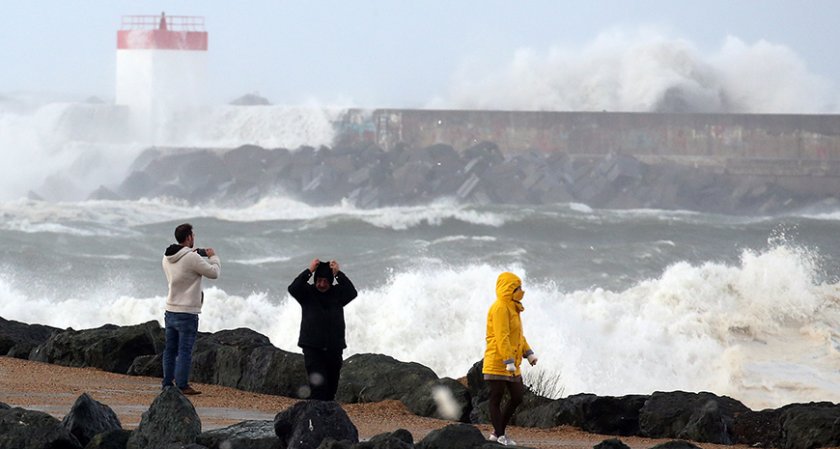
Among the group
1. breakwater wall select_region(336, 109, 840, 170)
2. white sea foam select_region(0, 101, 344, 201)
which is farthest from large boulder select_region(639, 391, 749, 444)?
white sea foam select_region(0, 101, 344, 201)

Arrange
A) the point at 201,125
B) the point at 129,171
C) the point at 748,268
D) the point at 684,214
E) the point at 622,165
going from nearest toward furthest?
the point at 748,268
the point at 684,214
the point at 622,165
the point at 129,171
the point at 201,125

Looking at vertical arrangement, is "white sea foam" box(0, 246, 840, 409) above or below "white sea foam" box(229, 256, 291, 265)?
below

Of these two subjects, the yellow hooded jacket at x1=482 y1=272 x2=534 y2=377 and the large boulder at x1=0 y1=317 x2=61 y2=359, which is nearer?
the yellow hooded jacket at x1=482 y1=272 x2=534 y2=377

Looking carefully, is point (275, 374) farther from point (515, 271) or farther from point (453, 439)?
point (515, 271)

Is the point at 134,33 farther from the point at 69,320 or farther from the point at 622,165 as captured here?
the point at 69,320

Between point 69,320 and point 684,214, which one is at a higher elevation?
point 684,214

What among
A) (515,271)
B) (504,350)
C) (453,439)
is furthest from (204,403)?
(515,271)

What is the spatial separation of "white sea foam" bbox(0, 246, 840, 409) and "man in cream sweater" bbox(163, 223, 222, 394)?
17.5 feet

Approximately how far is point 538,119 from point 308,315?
35.7 metres

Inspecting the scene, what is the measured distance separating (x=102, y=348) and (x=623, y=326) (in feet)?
24.7

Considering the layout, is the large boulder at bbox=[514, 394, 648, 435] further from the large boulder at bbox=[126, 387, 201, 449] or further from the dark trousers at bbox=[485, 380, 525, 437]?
the large boulder at bbox=[126, 387, 201, 449]

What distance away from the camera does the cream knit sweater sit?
296 inches

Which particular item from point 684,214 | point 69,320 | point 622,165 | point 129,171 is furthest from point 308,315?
point 129,171

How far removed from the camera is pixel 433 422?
7535 mm
